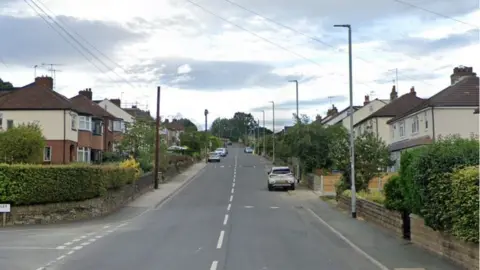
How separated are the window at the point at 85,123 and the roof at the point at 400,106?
28713 millimetres

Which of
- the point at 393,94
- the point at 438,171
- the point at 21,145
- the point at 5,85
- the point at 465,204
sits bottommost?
the point at 465,204

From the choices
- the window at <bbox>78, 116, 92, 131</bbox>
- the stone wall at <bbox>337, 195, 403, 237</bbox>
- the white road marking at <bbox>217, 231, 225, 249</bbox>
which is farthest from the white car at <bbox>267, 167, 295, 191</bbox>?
the white road marking at <bbox>217, 231, 225, 249</bbox>

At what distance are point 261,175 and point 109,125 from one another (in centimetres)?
1801

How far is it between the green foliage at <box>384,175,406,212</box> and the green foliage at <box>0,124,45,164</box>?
80.8 feet

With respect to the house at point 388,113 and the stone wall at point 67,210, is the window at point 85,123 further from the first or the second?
the house at point 388,113

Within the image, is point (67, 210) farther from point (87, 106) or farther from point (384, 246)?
point (87, 106)

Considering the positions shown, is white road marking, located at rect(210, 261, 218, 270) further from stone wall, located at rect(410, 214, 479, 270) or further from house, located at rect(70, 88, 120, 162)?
house, located at rect(70, 88, 120, 162)

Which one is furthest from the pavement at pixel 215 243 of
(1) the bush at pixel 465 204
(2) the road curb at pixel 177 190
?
(2) the road curb at pixel 177 190

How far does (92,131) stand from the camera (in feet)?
186

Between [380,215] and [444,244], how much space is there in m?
7.81

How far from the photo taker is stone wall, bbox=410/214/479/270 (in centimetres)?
1120

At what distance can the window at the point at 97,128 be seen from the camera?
57794mm

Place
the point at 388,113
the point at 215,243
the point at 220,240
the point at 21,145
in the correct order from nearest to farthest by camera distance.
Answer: the point at 215,243, the point at 220,240, the point at 21,145, the point at 388,113

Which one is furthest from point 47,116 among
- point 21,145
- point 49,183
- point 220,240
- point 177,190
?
point 220,240
